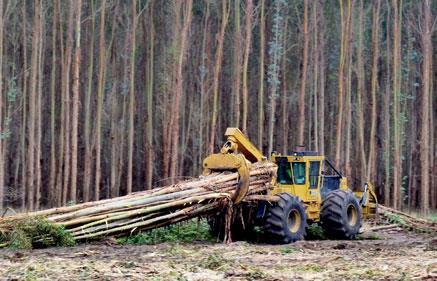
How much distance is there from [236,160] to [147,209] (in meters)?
2.24

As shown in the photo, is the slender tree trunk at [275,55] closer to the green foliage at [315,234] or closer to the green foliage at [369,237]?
the green foliage at [315,234]

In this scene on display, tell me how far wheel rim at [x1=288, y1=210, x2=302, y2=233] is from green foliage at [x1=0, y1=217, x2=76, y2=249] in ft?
14.7

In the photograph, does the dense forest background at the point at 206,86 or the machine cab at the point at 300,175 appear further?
the dense forest background at the point at 206,86

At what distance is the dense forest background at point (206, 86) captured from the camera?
30.2 meters

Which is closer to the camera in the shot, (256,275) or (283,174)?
(256,275)

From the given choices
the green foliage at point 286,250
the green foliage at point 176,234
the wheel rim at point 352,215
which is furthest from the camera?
the wheel rim at point 352,215

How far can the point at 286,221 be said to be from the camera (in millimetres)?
14680

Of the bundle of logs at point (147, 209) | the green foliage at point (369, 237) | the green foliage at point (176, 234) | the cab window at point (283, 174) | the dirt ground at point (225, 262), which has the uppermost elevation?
the cab window at point (283, 174)

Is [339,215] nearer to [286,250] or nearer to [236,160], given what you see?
[236,160]

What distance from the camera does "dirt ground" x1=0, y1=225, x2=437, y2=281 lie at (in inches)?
350

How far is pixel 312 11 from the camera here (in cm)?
3034

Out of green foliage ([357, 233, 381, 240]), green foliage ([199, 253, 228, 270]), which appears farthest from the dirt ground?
green foliage ([357, 233, 381, 240])

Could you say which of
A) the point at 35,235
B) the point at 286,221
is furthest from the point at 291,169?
the point at 35,235

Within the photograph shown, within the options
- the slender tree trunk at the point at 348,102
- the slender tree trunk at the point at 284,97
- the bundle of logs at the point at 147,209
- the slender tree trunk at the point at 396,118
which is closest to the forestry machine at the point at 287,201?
the bundle of logs at the point at 147,209
